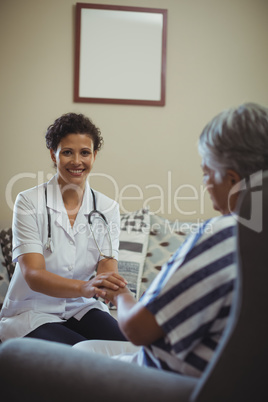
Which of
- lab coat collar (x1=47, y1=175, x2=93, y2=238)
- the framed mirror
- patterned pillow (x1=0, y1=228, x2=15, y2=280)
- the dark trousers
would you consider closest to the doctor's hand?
the dark trousers

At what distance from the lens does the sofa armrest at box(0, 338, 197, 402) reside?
79 centimetres

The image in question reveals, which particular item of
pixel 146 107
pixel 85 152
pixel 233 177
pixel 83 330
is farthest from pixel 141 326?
pixel 146 107

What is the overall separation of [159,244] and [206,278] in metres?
1.68

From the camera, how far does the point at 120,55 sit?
2.74 meters

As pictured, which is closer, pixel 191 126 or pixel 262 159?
pixel 262 159

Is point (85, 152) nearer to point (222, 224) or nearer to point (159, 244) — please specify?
point (159, 244)

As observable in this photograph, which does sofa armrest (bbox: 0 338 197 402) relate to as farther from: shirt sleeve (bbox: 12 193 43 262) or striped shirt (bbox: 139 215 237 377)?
shirt sleeve (bbox: 12 193 43 262)

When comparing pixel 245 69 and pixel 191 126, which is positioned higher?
pixel 245 69

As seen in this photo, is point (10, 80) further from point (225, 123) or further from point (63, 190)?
point (225, 123)

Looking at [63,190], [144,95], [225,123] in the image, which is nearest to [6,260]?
[63,190]

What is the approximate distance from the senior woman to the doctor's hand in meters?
0.43

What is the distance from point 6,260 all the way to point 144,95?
4.39ft

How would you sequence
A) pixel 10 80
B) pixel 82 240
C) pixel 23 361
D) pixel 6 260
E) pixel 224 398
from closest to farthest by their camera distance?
pixel 224 398 → pixel 23 361 → pixel 82 240 → pixel 6 260 → pixel 10 80

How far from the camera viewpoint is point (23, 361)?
2.84 ft
